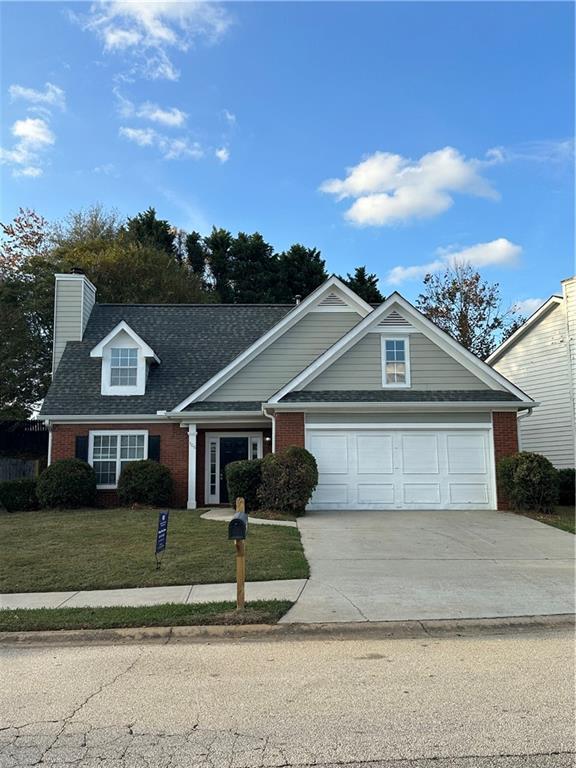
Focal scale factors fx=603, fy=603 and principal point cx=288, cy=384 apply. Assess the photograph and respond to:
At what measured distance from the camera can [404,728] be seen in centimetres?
400

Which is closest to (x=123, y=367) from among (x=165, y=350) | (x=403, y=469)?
(x=165, y=350)

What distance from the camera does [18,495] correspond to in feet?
55.1

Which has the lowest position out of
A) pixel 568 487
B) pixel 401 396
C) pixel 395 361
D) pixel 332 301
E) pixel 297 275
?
pixel 568 487

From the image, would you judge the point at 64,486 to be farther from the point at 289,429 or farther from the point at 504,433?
the point at 504,433

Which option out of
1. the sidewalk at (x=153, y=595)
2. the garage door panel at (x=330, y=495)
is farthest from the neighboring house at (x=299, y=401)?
the sidewalk at (x=153, y=595)

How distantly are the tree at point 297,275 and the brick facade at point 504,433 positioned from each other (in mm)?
26187

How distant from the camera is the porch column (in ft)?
56.9

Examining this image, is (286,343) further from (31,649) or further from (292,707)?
(292,707)

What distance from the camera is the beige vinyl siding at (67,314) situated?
68.5ft

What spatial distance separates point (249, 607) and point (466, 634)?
2.40 metres

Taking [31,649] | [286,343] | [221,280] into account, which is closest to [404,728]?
[31,649]

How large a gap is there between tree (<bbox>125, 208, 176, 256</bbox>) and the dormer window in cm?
2322

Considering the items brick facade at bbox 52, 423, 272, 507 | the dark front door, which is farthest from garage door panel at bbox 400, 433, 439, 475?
the dark front door

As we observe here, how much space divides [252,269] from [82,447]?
26.5 m
